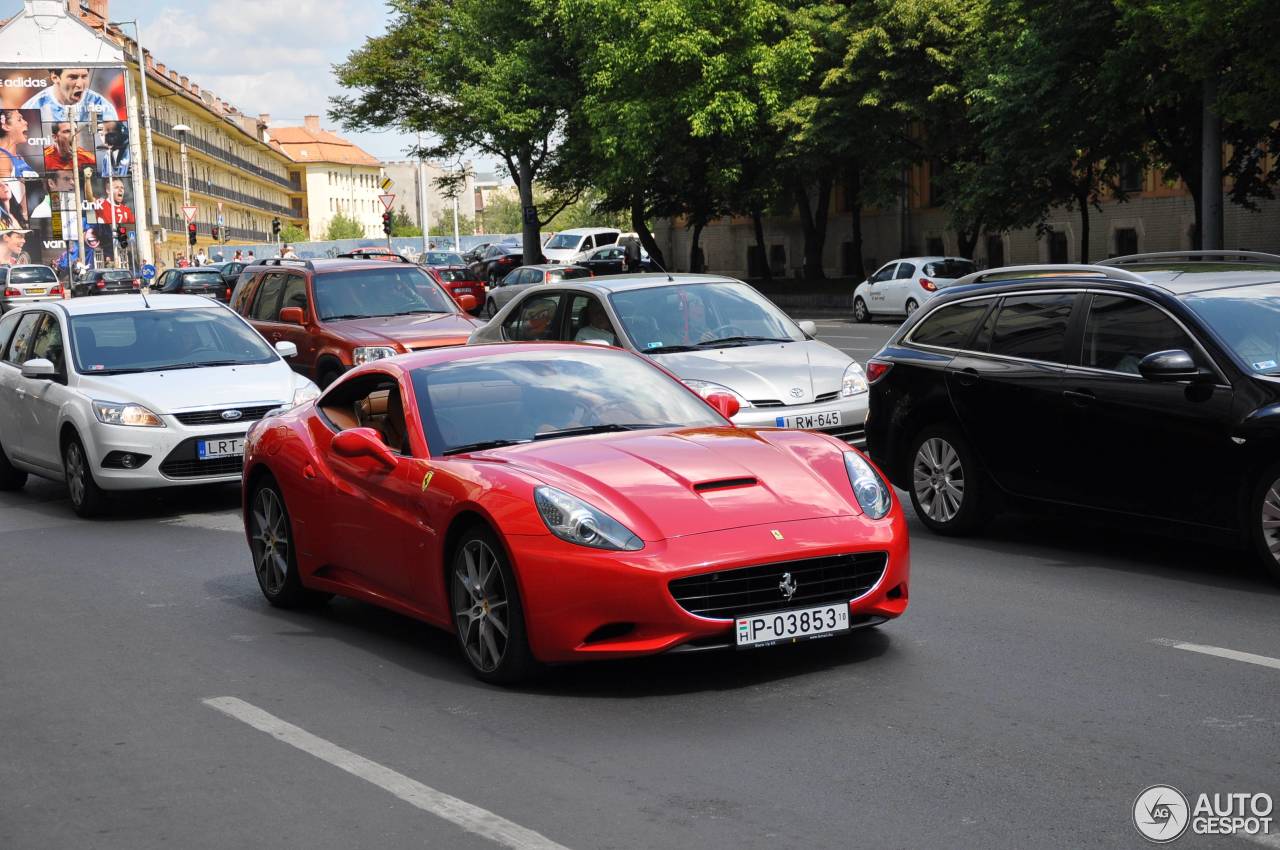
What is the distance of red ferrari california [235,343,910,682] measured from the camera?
246 inches

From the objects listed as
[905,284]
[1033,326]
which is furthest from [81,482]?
[905,284]

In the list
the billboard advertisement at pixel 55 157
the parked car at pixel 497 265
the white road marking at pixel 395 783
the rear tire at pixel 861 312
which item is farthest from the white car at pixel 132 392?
the billboard advertisement at pixel 55 157

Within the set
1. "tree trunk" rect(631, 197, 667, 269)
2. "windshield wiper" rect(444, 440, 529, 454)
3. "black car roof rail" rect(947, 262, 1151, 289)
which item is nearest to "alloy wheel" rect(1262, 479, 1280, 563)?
"black car roof rail" rect(947, 262, 1151, 289)

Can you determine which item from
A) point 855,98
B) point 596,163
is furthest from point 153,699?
point 596,163

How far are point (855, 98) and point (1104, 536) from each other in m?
37.7

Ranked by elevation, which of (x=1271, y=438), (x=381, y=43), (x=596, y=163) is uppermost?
(x=381, y=43)

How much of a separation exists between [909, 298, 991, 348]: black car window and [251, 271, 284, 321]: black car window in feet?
34.1

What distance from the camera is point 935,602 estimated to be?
809 cm

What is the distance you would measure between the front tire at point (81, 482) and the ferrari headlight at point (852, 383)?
585 centimetres

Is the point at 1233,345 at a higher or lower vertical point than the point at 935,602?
higher

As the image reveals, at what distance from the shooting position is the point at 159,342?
13.8 meters

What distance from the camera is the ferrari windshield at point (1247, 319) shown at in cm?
845

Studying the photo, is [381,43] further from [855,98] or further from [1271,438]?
[1271,438]

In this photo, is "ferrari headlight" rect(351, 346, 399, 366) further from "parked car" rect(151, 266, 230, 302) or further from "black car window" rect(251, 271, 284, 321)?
Answer: "parked car" rect(151, 266, 230, 302)
